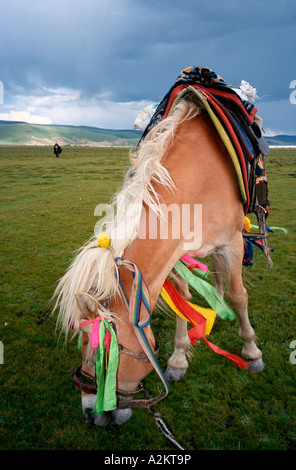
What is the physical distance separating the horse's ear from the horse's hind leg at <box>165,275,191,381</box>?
1411 mm

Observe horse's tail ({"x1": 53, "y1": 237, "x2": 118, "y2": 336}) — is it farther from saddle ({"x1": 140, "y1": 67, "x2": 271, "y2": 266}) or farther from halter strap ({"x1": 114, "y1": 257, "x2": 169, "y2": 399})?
saddle ({"x1": 140, "y1": 67, "x2": 271, "y2": 266})

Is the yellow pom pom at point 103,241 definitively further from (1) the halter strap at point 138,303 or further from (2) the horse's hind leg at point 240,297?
(2) the horse's hind leg at point 240,297

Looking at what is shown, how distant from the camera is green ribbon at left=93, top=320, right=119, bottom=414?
1.50m

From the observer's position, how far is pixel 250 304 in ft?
13.2

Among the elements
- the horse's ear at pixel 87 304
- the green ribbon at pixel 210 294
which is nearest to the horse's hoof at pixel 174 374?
the green ribbon at pixel 210 294

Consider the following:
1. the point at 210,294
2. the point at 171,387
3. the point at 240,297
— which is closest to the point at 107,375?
the point at 210,294

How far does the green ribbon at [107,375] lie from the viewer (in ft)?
4.91

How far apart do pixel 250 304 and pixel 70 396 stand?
9.20 ft

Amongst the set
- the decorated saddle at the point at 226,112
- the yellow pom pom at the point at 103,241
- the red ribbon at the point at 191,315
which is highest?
the decorated saddle at the point at 226,112

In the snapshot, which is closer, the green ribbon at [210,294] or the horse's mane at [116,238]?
the horse's mane at [116,238]

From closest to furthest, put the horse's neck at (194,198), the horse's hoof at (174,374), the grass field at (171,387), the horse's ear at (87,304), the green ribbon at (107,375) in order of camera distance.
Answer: the horse's ear at (87,304), the green ribbon at (107,375), the horse's neck at (194,198), the grass field at (171,387), the horse's hoof at (174,374)

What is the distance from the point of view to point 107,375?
4.94 feet

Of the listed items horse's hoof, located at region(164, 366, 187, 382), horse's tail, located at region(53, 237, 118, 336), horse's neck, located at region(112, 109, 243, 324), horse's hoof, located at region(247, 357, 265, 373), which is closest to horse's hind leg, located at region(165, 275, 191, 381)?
horse's hoof, located at region(164, 366, 187, 382)

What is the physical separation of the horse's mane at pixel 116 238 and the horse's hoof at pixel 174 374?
157cm
